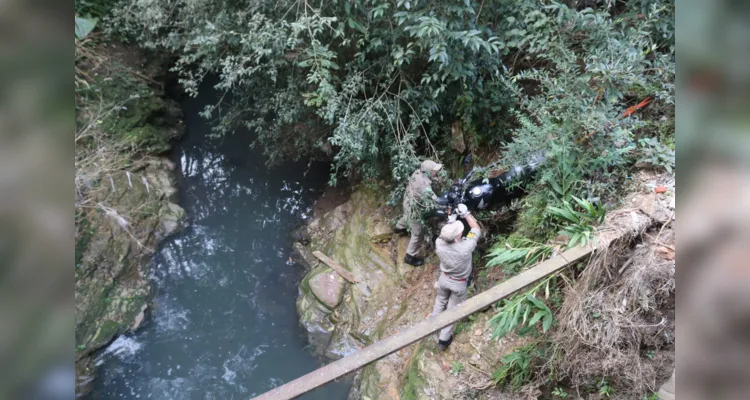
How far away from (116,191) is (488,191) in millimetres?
5541

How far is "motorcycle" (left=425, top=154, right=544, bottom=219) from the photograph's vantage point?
4.11 metres

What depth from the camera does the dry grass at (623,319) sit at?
9.50 ft

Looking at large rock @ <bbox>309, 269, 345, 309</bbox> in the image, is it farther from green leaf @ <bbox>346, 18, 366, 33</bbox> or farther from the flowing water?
green leaf @ <bbox>346, 18, 366, 33</bbox>

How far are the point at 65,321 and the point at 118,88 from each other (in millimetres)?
8164

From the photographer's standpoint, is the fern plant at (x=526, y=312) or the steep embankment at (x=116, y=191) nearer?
the fern plant at (x=526, y=312)

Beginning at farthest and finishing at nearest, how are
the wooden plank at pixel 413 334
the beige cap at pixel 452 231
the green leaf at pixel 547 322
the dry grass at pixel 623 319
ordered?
the beige cap at pixel 452 231 → the green leaf at pixel 547 322 → the dry grass at pixel 623 319 → the wooden plank at pixel 413 334

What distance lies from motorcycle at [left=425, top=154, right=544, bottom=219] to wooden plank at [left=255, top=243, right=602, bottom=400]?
115 centimetres

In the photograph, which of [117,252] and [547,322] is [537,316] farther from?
[117,252]

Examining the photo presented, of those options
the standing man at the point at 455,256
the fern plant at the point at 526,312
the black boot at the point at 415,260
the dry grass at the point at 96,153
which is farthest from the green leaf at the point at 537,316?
the dry grass at the point at 96,153

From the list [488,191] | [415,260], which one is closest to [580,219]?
[488,191]

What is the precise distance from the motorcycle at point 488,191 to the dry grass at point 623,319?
3.76 ft

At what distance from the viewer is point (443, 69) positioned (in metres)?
4.38

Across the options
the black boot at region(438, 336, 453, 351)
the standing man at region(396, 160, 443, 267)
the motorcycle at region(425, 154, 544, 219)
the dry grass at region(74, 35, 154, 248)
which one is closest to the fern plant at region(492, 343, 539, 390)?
the black boot at region(438, 336, 453, 351)

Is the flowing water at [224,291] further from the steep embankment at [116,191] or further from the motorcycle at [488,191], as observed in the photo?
the motorcycle at [488,191]
